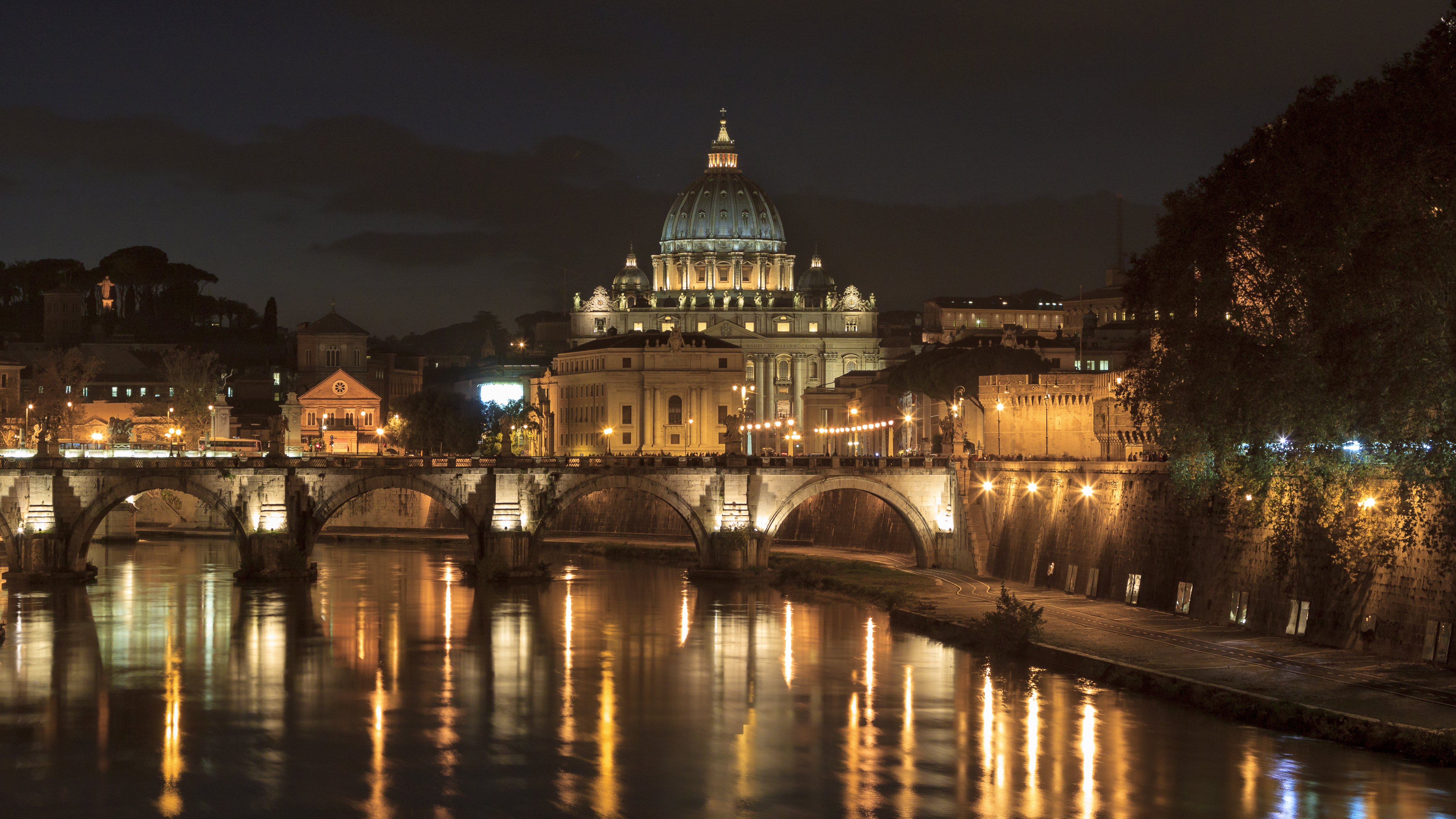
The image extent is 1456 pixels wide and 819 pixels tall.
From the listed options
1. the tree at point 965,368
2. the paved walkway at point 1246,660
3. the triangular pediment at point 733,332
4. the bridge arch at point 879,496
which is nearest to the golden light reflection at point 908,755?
the paved walkway at point 1246,660

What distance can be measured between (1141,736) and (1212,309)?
720cm

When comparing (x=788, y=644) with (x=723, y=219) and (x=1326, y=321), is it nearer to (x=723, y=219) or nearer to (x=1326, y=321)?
(x=1326, y=321)

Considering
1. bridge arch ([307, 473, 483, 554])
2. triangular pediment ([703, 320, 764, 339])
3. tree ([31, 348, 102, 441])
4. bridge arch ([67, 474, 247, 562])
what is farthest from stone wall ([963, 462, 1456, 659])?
triangular pediment ([703, 320, 764, 339])

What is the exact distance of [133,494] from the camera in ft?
156

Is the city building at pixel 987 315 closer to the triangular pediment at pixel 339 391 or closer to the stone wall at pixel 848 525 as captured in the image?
the triangular pediment at pixel 339 391

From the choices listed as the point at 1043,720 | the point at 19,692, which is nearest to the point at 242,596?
the point at 19,692

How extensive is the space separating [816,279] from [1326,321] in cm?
11766

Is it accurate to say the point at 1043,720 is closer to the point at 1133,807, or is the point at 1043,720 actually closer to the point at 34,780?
the point at 1133,807

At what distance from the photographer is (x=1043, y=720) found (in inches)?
1047

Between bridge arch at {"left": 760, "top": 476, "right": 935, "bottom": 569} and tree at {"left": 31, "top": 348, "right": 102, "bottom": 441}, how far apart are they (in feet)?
130

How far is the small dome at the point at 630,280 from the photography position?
5576 inches

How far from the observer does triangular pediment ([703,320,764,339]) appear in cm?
13075

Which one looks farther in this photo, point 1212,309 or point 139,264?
point 139,264

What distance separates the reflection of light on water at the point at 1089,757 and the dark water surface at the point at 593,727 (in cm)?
5
